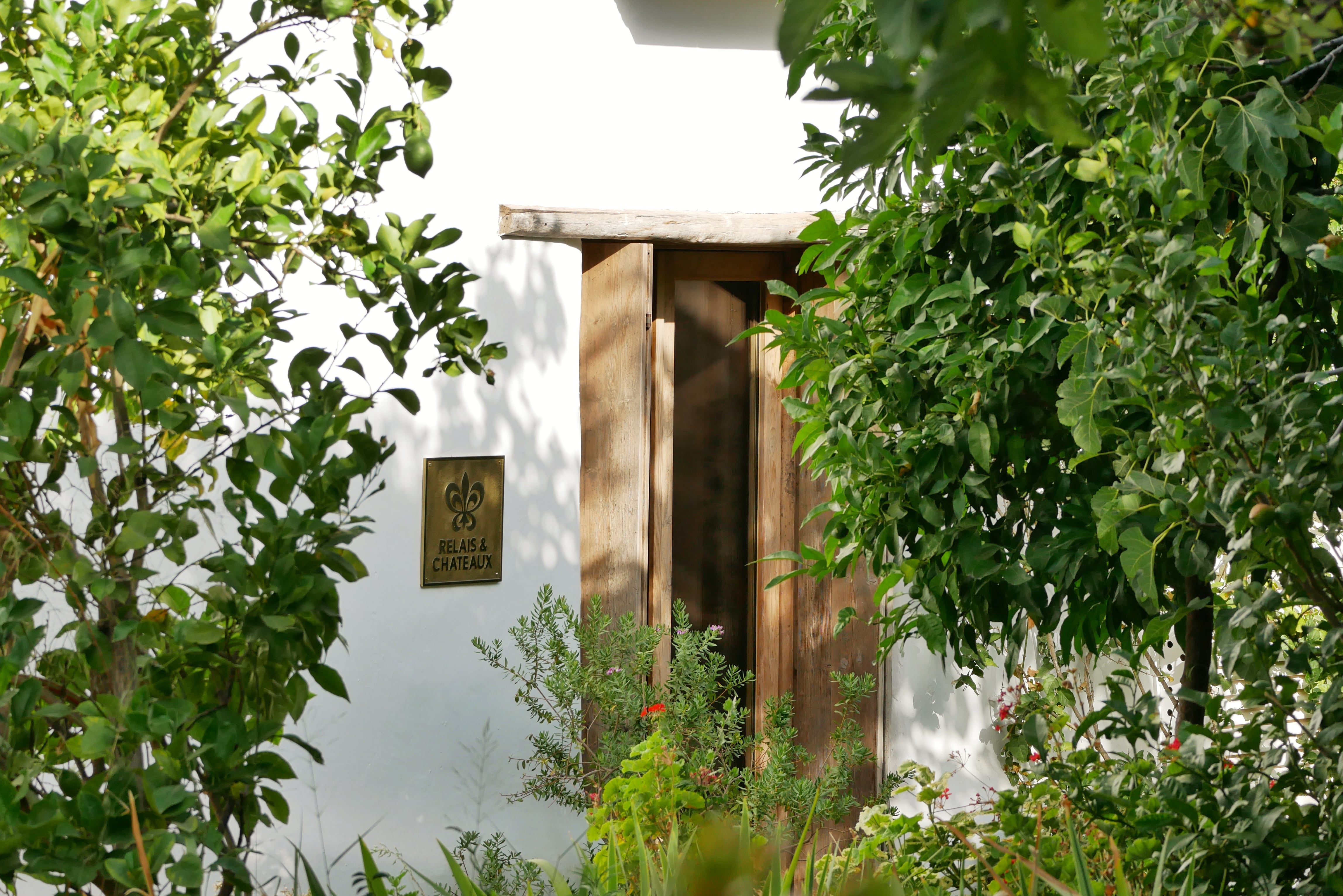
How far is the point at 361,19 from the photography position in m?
1.70

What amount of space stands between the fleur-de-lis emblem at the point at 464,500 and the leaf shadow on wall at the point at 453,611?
103 millimetres

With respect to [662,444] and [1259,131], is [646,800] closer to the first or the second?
[662,444]

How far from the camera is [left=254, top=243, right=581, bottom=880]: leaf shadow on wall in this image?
3365 millimetres

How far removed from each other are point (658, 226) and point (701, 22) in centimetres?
78

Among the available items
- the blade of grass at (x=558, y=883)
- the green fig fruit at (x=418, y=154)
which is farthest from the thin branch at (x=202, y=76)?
the blade of grass at (x=558, y=883)

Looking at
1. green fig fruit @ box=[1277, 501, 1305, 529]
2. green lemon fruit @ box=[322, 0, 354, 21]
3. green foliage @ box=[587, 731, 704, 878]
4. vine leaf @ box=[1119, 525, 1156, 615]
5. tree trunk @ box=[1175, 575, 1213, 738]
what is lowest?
green foliage @ box=[587, 731, 704, 878]

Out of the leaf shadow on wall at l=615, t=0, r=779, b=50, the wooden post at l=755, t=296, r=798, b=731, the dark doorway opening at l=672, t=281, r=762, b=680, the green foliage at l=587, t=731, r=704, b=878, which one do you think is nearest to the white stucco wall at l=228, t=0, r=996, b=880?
the leaf shadow on wall at l=615, t=0, r=779, b=50

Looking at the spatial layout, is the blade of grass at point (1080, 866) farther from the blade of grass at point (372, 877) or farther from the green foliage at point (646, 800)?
the blade of grass at point (372, 877)

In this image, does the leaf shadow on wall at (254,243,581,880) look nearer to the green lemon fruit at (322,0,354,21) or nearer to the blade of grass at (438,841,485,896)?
the blade of grass at (438,841,485,896)

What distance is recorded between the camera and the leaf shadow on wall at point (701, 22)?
371 cm

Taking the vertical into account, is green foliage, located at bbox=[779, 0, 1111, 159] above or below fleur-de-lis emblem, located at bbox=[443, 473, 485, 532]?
above

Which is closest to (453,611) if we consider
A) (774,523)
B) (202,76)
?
(774,523)

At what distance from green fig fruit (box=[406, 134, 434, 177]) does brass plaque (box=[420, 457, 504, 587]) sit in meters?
1.94

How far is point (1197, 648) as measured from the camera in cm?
186
